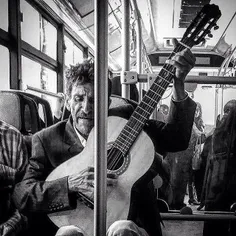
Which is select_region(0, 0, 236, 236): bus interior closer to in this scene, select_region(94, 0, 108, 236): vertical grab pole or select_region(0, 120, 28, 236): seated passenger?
select_region(0, 120, 28, 236): seated passenger

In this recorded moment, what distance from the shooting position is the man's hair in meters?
0.90

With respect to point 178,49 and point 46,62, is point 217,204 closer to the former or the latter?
point 178,49

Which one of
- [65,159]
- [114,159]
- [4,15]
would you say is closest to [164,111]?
[114,159]

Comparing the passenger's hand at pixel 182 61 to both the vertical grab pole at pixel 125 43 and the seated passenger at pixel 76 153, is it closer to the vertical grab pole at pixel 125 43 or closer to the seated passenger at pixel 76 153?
the seated passenger at pixel 76 153

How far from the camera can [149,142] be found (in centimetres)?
86

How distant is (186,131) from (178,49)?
222mm

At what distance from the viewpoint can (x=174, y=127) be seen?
88cm

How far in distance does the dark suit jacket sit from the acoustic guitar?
27 mm

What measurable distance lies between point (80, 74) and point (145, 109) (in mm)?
207

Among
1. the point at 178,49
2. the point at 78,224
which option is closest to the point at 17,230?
the point at 78,224

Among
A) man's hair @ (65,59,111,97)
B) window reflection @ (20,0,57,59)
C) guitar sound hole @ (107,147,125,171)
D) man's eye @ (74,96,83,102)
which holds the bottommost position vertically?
guitar sound hole @ (107,147,125,171)

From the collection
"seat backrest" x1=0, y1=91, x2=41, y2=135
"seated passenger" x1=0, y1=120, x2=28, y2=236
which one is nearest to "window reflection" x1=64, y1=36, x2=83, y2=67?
"seat backrest" x1=0, y1=91, x2=41, y2=135

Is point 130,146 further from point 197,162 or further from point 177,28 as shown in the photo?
point 177,28

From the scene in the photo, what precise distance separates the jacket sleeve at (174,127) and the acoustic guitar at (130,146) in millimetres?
32
